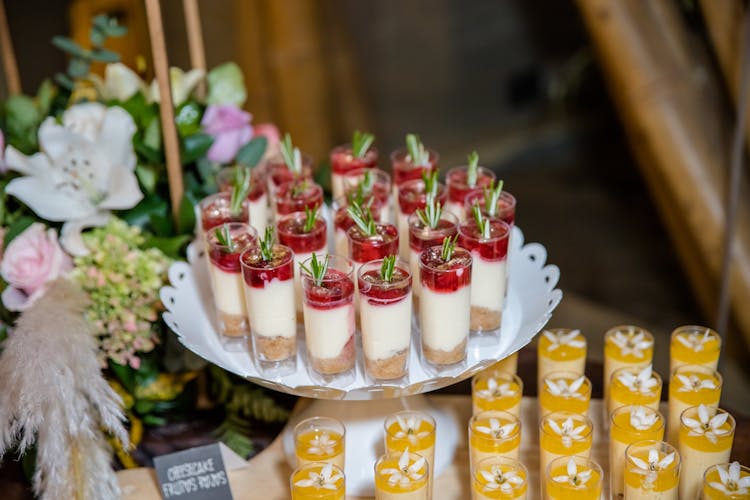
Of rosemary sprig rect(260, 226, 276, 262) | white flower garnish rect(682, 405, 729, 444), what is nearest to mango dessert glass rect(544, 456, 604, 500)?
white flower garnish rect(682, 405, 729, 444)

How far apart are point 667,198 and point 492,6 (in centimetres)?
198

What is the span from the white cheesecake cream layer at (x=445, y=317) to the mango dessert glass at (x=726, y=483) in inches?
17.2

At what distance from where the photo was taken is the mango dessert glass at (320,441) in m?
1.50

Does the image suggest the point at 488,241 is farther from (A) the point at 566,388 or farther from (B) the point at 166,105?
(B) the point at 166,105

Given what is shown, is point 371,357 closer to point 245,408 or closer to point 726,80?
point 245,408

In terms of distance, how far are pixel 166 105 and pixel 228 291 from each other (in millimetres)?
380

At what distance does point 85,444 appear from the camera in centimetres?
154

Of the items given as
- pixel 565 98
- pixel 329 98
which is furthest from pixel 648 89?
pixel 565 98

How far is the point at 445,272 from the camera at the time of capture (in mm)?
1475

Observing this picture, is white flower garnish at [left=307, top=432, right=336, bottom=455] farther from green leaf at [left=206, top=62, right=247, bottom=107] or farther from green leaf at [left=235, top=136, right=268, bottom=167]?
green leaf at [left=206, top=62, right=247, bottom=107]

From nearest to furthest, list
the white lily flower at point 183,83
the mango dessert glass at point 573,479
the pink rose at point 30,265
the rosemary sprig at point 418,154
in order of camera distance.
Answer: the mango dessert glass at point 573,479, the pink rose at point 30,265, the rosemary sprig at point 418,154, the white lily flower at point 183,83

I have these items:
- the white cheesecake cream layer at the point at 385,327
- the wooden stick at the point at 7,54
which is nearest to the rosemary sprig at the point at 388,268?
the white cheesecake cream layer at the point at 385,327

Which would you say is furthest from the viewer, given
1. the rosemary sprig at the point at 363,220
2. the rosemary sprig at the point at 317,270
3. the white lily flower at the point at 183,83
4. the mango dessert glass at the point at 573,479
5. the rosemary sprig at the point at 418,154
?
the white lily flower at the point at 183,83

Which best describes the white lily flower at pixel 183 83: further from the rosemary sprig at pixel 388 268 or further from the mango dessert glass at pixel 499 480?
the mango dessert glass at pixel 499 480
